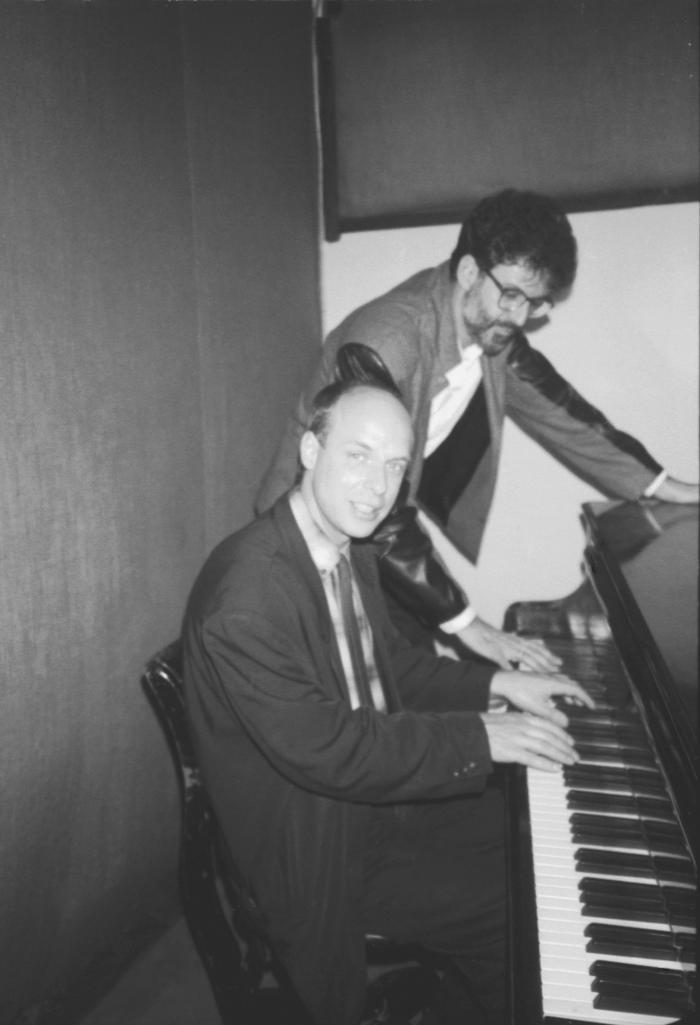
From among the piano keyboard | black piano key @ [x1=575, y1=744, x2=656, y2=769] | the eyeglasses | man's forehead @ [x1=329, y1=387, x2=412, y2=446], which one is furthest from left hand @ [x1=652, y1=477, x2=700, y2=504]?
man's forehead @ [x1=329, y1=387, x2=412, y2=446]

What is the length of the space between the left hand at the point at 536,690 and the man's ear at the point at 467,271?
1.04 m

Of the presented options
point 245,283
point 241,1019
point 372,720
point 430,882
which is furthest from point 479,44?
point 241,1019

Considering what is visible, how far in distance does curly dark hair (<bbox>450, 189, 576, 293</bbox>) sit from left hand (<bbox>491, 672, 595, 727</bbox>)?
102 cm

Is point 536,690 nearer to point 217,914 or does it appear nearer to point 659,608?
point 659,608

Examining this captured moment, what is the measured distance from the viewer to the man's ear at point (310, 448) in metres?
1.57

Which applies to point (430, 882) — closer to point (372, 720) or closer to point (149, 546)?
point (372, 720)

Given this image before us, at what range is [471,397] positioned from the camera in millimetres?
2422

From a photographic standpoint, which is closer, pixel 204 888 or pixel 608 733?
pixel 204 888

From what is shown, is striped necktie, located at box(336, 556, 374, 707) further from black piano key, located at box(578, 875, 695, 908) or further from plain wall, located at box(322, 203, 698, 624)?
plain wall, located at box(322, 203, 698, 624)

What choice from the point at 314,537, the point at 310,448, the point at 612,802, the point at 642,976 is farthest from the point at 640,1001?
the point at 310,448

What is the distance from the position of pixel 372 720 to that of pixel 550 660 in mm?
642

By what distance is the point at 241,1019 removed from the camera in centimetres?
139

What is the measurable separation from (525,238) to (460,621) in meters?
0.96

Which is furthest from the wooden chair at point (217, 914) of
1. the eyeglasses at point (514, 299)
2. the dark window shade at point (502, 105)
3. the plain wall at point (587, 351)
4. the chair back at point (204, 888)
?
the dark window shade at point (502, 105)
